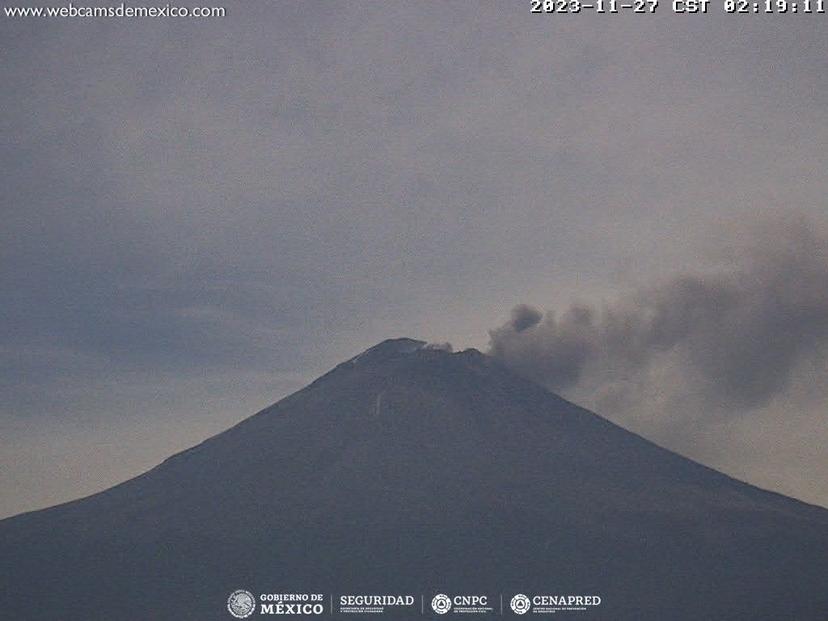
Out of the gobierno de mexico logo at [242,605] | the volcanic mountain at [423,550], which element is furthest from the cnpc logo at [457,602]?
the gobierno de mexico logo at [242,605]

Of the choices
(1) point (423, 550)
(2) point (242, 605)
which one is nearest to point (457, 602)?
(1) point (423, 550)

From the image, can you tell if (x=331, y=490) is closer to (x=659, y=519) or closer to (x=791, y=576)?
(x=659, y=519)

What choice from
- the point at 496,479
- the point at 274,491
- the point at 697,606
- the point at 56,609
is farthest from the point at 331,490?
the point at 697,606

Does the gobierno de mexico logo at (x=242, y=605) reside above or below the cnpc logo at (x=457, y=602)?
below

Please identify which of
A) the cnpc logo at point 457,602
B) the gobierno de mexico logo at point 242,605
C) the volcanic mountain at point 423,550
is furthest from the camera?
the volcanic mountain at point 423,550

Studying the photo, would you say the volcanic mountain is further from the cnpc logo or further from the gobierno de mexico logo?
the gobierno de mexico logo

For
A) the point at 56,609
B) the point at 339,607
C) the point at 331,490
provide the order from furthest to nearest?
the point at 331,490 < the point at 56,609 < the point at 339,607

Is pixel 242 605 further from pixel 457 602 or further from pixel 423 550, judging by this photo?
pixel 457 602

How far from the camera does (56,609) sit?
7165 inches

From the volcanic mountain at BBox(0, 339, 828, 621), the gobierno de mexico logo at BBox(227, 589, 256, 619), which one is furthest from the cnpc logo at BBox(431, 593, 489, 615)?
the gobierno de mexico logo at BBox(227, 589, 256, 619)

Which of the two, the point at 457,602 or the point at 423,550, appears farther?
the point at 423,550

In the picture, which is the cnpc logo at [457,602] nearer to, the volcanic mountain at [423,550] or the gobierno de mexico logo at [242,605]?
the volcanic mountain at [423,550]

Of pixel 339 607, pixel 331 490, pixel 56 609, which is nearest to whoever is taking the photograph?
pixel 339 607

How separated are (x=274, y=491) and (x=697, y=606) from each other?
6191 cm
